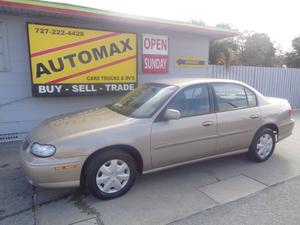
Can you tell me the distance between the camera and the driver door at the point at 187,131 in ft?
10.7

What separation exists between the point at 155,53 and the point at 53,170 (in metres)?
4.86

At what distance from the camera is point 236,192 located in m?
3.27

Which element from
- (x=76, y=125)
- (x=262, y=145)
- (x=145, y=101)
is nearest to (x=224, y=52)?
(x=262, y=145)

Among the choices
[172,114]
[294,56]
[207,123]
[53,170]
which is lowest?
[53,170]

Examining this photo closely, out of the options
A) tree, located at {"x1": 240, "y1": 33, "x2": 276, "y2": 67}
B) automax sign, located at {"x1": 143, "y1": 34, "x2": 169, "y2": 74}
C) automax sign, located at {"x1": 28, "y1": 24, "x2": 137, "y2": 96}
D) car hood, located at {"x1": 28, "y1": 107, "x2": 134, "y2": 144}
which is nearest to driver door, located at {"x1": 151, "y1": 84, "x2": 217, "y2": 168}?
car hood, located at {"x1": 28, "y1": 107, "x2": 134, "y2": 144}

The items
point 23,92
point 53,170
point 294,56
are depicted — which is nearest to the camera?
point 53,170

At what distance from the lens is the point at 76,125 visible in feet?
10.3

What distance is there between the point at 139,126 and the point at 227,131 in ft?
5.14

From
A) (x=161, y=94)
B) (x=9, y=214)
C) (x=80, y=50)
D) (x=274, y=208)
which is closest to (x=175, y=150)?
(x=161, y=94)

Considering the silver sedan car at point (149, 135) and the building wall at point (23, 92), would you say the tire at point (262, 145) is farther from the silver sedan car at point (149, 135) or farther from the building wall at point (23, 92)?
the building wall at point (23, 92)

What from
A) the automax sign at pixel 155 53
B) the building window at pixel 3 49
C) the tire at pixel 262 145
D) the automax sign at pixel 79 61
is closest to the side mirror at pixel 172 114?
the tire at pixel 262 145

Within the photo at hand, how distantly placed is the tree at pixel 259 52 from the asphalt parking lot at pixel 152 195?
76.7 ft

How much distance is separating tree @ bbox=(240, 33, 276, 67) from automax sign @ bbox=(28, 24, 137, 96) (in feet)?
73.0

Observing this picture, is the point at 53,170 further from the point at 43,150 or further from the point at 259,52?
the point at 259,52
